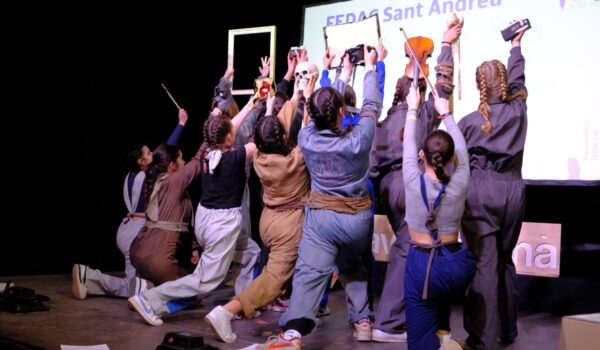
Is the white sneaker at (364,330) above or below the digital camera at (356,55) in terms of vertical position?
below

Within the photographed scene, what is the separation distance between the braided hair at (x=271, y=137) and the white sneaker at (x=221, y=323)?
99cm

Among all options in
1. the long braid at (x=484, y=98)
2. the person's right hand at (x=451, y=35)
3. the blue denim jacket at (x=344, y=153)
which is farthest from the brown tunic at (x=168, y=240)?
the long braid at (x=484, y=98)

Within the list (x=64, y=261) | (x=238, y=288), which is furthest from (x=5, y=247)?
(x=238, y=288)

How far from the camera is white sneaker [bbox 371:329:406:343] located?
3875 mm

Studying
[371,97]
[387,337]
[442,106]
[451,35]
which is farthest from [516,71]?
[387,337]

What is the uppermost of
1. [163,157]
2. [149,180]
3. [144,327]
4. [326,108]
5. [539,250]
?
[326,108]

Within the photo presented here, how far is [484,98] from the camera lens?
12.4 feet

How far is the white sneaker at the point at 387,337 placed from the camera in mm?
3875

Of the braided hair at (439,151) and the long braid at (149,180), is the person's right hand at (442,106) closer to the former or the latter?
the braided hair at (439,151)

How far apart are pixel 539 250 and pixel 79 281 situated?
3.51m

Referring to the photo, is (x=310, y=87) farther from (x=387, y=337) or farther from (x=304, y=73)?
(x=387, y=337)

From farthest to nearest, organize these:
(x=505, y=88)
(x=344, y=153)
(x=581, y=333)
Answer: (x=505, y=88), (x=344, y=153), (x=581, y=333)

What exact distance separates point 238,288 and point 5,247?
8.70ft

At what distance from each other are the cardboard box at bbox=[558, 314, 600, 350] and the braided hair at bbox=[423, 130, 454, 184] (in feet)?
3.29
